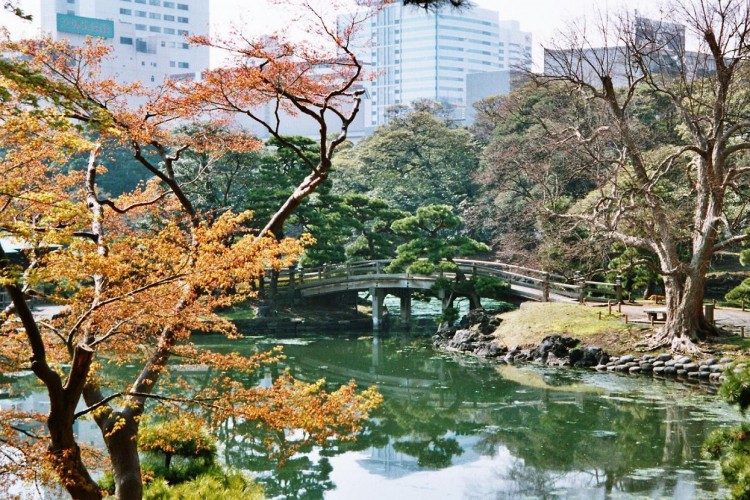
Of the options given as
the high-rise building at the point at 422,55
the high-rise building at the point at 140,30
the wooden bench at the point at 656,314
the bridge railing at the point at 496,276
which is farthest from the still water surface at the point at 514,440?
the high-rise building at the point at 422,55

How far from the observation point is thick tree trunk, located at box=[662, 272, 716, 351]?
14.8 m

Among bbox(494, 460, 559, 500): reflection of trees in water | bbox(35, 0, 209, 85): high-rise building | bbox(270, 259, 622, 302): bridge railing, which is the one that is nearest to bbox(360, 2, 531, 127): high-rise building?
bbox(35, 0, 209, 85): high-rise building

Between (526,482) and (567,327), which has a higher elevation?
(567,327)

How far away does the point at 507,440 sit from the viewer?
1148 centimetres

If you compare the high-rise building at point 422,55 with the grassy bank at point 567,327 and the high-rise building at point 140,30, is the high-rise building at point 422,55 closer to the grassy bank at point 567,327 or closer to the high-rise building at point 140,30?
the high-rise building at point 140,30

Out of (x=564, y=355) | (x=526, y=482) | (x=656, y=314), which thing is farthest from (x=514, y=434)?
(x=656, y=314)

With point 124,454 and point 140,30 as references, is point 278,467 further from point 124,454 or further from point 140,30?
point 140,30

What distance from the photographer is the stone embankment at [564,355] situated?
1423cm

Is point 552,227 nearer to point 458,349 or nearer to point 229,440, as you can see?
point 458,349

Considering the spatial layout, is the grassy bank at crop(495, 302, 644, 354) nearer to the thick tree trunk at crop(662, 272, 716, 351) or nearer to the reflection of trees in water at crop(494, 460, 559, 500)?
the thick tree trunk at crop(662, 272, 716, 351)

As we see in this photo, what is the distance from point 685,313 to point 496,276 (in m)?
6.39

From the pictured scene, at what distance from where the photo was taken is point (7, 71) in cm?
428

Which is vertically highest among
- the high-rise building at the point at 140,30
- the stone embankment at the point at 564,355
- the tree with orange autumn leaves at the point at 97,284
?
the high-rise building at the point at 140,30

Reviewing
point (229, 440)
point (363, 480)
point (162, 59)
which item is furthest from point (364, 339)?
point (162, 59)
